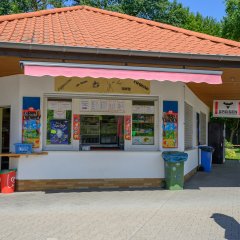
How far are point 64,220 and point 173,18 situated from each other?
30165mm

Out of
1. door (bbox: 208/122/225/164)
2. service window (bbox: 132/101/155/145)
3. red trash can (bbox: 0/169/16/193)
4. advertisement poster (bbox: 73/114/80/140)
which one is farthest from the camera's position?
door (bbox: 208/122/225/164)

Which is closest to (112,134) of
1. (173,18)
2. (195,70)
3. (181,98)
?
(181,98)

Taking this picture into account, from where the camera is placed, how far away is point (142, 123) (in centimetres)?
1173

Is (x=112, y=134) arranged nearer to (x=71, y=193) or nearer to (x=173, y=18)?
(x=71, y=193)

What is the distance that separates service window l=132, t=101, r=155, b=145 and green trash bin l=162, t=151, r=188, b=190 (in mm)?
923

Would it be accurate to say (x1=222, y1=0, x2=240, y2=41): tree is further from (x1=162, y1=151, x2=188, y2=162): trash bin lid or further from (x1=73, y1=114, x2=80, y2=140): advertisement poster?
(x1=73, y1=114, x2=80, y2=140): advertisement poster

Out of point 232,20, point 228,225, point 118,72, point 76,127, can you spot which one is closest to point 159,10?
point 232,20

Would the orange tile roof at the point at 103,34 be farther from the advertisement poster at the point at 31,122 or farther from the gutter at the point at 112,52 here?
the advertisement poster at the point at 31,122

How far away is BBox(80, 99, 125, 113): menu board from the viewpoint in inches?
450

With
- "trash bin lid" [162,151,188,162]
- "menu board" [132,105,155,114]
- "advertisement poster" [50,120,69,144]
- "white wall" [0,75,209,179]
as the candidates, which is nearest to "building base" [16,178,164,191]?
"white wall" [0,75,209,179]

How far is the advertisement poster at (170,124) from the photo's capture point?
1156cm

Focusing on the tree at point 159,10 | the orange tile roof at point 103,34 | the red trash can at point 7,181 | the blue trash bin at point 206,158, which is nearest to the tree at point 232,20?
the tree at point 159,10

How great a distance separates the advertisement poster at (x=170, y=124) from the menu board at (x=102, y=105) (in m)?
1.21

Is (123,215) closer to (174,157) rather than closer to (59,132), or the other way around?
(174,157)
